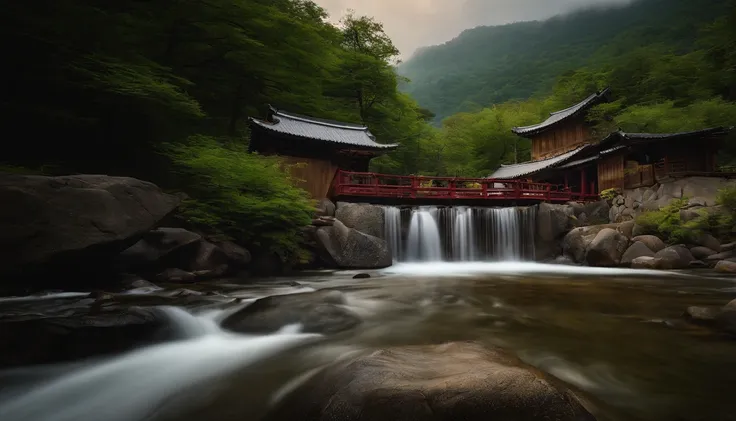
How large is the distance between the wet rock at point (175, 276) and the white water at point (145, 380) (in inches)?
175

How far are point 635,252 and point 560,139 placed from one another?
63.4 feet

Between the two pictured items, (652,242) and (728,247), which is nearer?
(728,247)

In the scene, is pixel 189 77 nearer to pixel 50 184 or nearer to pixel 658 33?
pixel 50 184

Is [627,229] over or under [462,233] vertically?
over

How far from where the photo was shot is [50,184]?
246 inches

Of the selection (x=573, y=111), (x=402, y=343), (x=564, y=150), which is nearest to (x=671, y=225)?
(x=402, y=343)

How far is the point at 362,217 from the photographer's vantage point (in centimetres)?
1642

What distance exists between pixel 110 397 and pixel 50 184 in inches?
196

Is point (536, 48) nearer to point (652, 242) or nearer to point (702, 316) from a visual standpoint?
point (652, 242)

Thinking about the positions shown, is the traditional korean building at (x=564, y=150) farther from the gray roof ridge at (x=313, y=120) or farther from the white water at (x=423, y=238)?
the gray roof ridge at (x=313, y=120)

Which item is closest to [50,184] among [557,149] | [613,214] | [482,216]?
[482,216]

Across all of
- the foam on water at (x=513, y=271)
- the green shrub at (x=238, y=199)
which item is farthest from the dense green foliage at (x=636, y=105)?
the green shrub at (x=238, y=199)

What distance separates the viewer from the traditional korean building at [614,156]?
61.5 feet

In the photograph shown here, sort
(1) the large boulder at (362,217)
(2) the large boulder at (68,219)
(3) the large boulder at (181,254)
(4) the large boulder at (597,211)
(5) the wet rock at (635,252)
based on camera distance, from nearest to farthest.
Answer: (2) the large boulder at (68,219), (3) the large boulder at (181,254), (5) the wet rock at (635,252), (1) the large boulder at (362,217), (4) the large boulder at (597,211)
